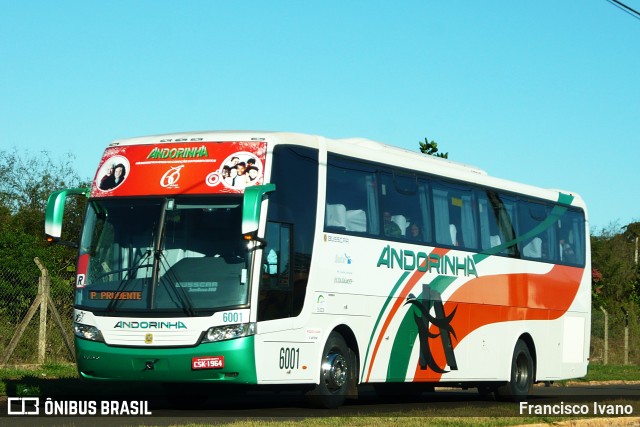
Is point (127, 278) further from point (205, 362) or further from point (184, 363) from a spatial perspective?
point (205, 362)

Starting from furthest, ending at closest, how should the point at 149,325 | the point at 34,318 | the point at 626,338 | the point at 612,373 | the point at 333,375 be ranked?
the point at 626,338, the point at 612,373, the point at 34,318, the point at 333,375, the point at 149,325

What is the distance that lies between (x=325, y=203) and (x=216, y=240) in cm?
205

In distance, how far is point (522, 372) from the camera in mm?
22531

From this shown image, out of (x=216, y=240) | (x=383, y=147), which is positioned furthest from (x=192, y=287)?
(x=383, y=147)

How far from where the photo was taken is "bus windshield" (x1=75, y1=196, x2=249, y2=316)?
15250 mm

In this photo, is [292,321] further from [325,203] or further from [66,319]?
[66,319]

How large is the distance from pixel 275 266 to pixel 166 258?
145cm

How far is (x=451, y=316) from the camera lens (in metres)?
20.2

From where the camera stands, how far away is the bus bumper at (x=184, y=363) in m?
15.1

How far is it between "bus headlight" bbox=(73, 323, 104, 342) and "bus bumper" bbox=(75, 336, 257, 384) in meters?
0.24

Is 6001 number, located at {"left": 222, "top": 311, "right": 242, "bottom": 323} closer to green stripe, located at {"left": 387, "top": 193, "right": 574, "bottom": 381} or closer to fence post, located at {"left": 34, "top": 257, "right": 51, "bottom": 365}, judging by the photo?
green stripe, located at {"left": 387, "top": 193, "right": 574, "bottom": 381}

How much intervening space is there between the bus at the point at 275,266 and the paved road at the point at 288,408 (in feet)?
1.53

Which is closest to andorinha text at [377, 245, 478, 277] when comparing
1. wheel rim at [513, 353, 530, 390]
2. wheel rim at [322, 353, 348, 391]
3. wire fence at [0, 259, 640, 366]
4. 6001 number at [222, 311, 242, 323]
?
wheel rim at [322, 353, 348, 391]

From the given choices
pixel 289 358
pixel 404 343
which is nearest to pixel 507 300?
pixel 404 343
